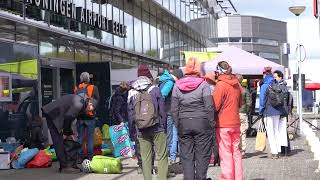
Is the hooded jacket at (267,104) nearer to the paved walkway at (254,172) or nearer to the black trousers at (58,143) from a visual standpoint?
the paved walkway at (254,172)

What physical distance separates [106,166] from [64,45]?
7189 millimetres

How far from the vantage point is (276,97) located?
12.1 m

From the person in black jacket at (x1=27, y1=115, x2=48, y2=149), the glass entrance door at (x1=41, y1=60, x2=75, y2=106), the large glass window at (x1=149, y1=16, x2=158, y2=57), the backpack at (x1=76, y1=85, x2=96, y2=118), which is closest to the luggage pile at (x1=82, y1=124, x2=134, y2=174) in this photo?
the backpack at (x1=76, y1=85, x2=96, y2=118)

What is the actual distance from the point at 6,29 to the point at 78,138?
3502 millimetres

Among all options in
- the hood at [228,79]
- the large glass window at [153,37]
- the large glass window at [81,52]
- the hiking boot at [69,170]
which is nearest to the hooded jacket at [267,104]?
the hood at [228,79]

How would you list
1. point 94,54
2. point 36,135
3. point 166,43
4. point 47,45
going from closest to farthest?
1. point 36,135
2. point 47,45
3. point 94,54
4. point 166,43

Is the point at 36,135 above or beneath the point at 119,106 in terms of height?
beneath

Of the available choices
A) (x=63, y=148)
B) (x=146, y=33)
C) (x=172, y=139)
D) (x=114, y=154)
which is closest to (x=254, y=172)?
(x=172, y=139)

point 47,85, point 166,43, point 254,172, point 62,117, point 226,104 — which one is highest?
point 166,43

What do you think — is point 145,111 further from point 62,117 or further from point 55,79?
point 55,79

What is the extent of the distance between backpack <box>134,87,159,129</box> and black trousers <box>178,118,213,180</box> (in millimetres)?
411

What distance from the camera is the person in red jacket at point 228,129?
333 inches

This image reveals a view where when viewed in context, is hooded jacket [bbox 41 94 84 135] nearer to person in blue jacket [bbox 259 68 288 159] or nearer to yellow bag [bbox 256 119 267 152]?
person in blue jacket [bbox 259 68 288 159]

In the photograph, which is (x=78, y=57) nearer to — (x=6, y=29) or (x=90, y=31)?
(x=90, y=31)
